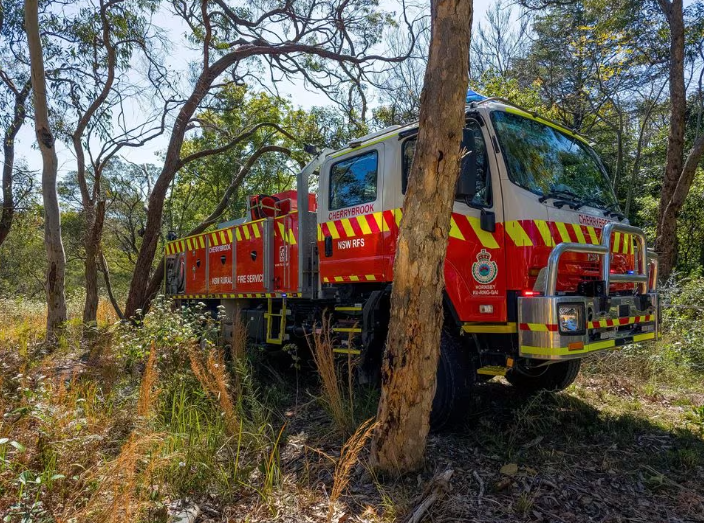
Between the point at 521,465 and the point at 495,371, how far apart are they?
710 millimetres

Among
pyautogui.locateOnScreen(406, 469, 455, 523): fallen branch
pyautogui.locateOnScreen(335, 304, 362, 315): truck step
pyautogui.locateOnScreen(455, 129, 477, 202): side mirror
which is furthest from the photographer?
pyautogui.locateOnScreen(335, 304, 362, 315): truck step

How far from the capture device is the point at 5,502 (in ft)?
8.49

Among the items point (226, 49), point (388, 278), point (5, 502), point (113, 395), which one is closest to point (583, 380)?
point (388, 278)

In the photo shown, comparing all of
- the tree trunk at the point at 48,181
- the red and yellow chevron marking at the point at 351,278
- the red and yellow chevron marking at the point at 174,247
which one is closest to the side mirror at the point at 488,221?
the red and yellow chevron marking at the point at 351,278

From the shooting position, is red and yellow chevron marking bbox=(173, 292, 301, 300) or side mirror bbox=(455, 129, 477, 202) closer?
side mirror bbox=(455, 129, 477, 202)

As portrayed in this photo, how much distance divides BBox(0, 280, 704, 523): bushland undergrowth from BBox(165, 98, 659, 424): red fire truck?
20.7 inches

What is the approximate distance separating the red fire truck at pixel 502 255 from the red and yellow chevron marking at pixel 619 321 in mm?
16

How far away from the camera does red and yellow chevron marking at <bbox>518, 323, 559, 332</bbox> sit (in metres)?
3.39

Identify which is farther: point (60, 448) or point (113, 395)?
point (113, 395)

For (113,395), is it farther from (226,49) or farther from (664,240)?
(226,49)

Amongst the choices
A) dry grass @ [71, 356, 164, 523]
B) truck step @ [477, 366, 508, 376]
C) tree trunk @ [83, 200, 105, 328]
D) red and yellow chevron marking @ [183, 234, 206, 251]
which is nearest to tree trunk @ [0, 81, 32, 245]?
tree trunk @ [83, 200, 105, 328]

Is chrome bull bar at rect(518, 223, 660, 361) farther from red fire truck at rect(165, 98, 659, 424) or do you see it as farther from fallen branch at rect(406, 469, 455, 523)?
fallen branch at rect(406, 469, 455, 523)

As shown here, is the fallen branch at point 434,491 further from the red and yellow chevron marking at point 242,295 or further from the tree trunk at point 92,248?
the tree trunk at point 92,248

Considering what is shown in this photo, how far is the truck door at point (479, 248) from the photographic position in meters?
3.87
